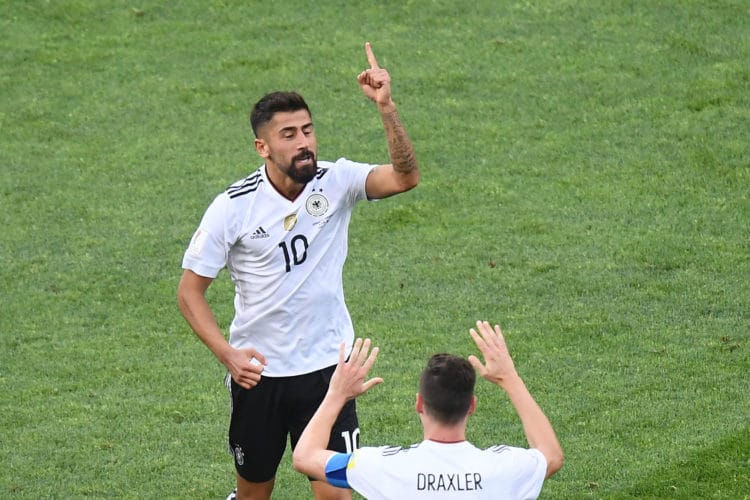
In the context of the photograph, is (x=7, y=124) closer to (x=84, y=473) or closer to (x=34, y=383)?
(x=34, y=383)

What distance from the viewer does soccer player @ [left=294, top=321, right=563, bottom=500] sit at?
478 centimetres

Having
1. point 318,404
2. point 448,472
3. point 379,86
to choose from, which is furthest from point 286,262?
point 448,472

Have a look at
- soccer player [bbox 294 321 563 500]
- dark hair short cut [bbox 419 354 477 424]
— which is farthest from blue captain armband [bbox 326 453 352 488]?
dark hair short cut [bbox 419 354 477 424]

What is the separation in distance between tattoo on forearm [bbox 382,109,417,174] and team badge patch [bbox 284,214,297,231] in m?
0.61

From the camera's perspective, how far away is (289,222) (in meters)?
7.02

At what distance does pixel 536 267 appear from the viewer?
11500mm

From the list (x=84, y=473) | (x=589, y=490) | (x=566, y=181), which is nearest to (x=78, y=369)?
(x=84, y=473)

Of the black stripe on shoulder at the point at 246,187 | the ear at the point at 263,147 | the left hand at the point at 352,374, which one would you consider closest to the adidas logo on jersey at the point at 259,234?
the black stripe on shoulder at the point at 246,187

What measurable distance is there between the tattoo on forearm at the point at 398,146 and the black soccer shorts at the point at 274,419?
1.16 m

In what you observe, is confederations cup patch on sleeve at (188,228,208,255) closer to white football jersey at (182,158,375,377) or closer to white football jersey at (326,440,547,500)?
white football jersey at (182,158,375,377)

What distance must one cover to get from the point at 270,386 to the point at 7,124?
8.66 m

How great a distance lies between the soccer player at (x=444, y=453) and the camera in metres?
4.78

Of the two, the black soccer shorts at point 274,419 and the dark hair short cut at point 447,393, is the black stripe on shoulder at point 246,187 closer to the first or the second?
the black soccer shorts at point 274,419

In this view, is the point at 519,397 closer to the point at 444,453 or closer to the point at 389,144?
the point at 444,453
